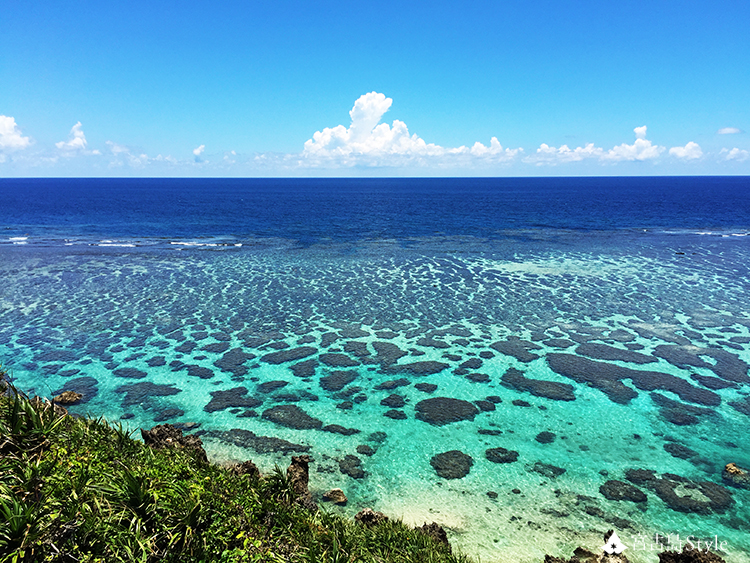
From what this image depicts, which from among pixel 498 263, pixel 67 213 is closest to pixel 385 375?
pixel 498 263

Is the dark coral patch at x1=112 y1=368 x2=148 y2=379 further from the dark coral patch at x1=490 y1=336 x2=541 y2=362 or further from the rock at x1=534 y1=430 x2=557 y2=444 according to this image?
the dark coral patch at x1=490 y1=336 x2=541 y2=362

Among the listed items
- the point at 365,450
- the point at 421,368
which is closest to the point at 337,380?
the point at 421,368

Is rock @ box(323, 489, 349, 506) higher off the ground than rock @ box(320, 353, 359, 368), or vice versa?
rock @ box(320, 353, 359, 368)

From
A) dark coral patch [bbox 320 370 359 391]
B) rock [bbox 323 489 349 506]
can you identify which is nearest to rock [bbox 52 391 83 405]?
dark coral patch [bbox 320 370 359 391]

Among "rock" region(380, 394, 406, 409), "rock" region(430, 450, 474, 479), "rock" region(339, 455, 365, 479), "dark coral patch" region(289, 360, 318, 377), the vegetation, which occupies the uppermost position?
the vegetation

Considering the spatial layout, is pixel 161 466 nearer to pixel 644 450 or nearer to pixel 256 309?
pixel 644 450

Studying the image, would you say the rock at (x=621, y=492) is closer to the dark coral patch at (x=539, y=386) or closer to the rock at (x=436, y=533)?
the dark coral patch at (x=539, y=386)
